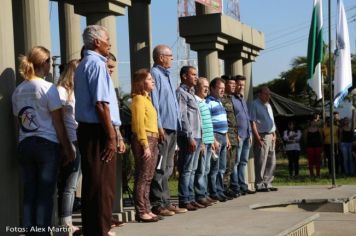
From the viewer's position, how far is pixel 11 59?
583cm

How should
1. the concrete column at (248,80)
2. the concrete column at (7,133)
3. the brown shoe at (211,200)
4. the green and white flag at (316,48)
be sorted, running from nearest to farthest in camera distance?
the concrete column at (7,133), the brown shoe at (211,200), the concrete column at (248,80), the green and white flag at (316,48)

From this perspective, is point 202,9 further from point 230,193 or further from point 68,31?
point 230,193

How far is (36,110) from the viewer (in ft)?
18.4

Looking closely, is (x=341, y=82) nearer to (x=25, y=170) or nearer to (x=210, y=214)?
Answer: (x=210, y=214)

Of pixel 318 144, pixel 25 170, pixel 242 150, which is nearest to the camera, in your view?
pixel 25 170

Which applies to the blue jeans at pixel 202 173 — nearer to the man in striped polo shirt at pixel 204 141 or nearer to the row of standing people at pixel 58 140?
the man in striped polo shirt at pixel 204 141

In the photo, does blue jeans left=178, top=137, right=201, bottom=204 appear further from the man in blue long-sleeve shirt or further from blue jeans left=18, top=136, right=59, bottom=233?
blue jeans left=18, top=136, right=59, bottom=233

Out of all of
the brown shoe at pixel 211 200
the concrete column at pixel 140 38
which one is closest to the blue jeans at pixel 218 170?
the brown shoe at pixel 211 200

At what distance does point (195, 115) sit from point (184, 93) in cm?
31

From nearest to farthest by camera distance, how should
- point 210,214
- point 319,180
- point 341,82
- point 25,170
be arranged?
point 25,170
point 210,214
point 341,82
point 319,180

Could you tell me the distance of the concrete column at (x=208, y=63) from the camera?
411 inches

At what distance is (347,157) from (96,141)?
48.1ft

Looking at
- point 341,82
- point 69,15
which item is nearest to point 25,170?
point 69,15

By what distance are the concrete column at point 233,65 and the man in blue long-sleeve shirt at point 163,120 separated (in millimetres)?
4012
